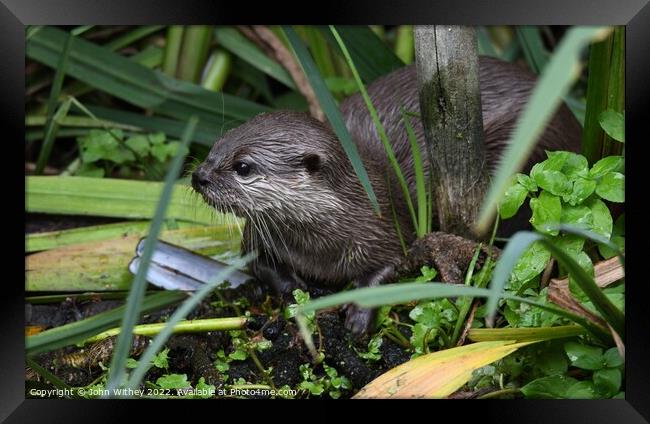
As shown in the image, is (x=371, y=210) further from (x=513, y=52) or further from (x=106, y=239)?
(x=513, y=52)

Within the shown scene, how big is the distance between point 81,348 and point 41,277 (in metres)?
0.34

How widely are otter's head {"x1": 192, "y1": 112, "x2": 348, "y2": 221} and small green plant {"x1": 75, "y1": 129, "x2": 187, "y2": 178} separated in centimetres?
57

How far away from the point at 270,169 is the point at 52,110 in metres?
0.72

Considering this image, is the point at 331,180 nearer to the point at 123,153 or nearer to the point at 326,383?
the point at 326,383

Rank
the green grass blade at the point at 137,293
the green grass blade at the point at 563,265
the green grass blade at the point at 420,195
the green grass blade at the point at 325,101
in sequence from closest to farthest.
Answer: the green grass blade at the point at 563,265
the green grass blade at the point at 137,293
the green grass blade at the point at 325,101
the green grass blade at the point at 420,195

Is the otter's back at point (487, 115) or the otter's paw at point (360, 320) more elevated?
the otter's back at point (487, 115)

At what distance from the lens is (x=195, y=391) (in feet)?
5.25

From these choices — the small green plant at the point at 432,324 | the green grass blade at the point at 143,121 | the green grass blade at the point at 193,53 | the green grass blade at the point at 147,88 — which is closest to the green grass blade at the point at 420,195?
the small green plant at the point at 432,324

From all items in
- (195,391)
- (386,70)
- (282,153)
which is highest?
(386,70)

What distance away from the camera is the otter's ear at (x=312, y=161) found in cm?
177

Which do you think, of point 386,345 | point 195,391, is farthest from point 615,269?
point 195,391

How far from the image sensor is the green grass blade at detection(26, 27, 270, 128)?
2314 millimetres

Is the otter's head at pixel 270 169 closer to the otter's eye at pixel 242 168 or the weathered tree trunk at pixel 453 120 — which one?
the otter's eye at pixel 242 168

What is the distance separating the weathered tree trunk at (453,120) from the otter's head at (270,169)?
0.22 m
